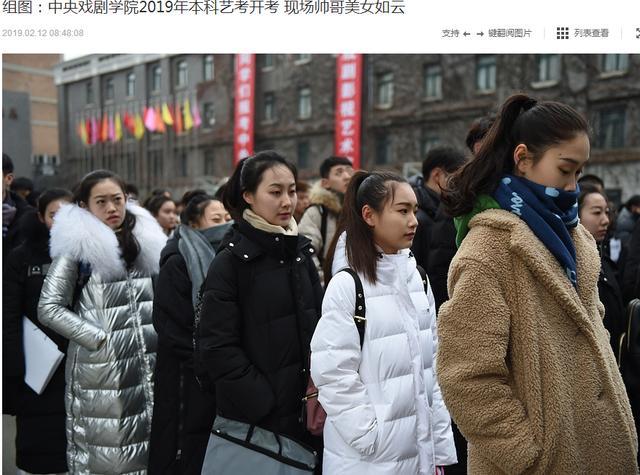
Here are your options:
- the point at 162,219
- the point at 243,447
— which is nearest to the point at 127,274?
the point at 243,447

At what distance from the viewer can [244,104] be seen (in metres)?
21.3

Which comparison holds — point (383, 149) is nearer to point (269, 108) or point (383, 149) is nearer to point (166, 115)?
point (269, 108)

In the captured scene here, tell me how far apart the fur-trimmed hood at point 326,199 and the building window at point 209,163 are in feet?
63.1

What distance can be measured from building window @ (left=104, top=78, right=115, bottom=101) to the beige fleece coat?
25685 mm

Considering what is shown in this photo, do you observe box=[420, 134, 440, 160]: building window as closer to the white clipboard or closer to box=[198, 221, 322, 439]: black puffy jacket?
the white clipboard

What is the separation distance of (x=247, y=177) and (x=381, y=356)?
2.39 feet

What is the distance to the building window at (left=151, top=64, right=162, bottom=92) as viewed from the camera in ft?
77.3

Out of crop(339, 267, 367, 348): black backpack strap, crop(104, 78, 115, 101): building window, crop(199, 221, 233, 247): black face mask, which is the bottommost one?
crop(339, 267, 367, 348): black backpack strap

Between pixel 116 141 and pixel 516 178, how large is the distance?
25829mm

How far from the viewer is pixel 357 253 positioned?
1.98 meters

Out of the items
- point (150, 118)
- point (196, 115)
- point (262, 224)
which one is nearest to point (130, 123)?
point (150, 118)

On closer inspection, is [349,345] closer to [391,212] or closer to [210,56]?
[391,212]

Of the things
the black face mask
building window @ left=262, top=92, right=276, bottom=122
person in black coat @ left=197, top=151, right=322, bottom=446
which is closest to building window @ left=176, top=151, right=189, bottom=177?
building window @ left=262, top=92, right=276, bottom=122

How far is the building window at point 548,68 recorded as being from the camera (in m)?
15.0
